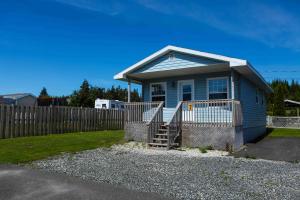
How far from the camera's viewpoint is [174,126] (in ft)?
41.9

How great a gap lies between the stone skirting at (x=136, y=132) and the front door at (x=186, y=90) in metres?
3.10

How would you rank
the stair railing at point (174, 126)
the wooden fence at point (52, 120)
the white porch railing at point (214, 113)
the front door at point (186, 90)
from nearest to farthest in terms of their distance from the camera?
1. the white porch railing at point (214, 113)
2. the stair railing at point (174, 126)
3. the wooden fence at point (52, 120)
4. the front door at point (186, 90)

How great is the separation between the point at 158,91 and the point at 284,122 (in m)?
18.4

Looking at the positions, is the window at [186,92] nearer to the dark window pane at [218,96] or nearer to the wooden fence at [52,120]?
the dark window pane at [218,96]

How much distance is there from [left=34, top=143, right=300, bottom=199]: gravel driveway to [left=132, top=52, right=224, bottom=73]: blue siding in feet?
17.7

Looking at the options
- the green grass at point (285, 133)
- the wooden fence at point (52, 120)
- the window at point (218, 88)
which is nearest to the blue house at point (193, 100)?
the window at point (218, 88)

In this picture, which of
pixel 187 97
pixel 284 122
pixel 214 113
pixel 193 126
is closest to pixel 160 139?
pixel 193 126

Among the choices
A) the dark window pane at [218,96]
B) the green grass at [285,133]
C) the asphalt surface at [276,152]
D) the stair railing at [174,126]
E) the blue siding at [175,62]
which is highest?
the blue siding at [175,62]

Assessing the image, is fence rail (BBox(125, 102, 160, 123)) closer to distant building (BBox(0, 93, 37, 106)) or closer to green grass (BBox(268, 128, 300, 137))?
green grass (BBox(268, 128, 300, 137))

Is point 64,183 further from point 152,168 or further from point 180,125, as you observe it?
point 180,125

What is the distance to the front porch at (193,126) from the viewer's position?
1190 centimetres

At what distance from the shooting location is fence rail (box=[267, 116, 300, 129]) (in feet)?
94.7

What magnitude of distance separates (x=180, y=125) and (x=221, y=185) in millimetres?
6993

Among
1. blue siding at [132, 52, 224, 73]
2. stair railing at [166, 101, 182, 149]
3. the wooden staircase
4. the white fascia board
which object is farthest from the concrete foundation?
the wooden staircase
